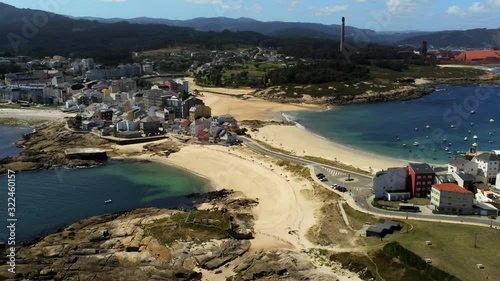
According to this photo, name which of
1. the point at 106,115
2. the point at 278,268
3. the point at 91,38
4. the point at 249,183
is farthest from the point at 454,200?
the point at 91,38

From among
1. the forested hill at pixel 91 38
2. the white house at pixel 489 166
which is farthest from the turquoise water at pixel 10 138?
the forested hill at pixel 91 38

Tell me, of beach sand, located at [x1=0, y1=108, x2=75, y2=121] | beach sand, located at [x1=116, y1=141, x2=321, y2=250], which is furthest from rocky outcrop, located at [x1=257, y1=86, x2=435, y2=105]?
beach sand, located at [x1=116, y1=141, x2=321, y2=250]

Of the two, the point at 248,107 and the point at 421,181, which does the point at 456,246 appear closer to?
the point at 421,181

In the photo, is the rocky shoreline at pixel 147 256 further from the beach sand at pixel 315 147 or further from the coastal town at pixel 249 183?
the beach sand at pixel 315 147

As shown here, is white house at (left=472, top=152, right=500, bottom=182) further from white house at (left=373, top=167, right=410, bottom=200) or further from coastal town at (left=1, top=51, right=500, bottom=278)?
white house at (left=373, top=167, right=410, bottom=200)

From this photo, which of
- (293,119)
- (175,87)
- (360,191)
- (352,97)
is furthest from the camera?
(352,97)

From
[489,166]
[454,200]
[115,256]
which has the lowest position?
[115,256]

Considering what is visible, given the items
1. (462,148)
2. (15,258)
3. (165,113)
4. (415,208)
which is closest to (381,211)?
(415,208)
